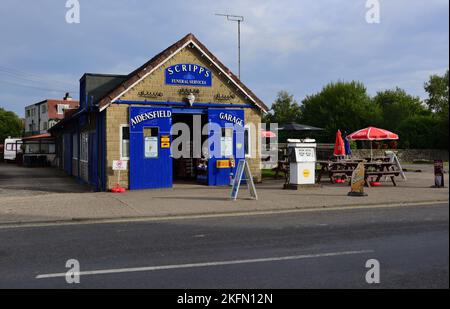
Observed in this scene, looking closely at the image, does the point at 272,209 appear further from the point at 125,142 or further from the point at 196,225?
the point at 125,142

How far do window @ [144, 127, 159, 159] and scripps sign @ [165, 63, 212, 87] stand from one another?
1987 millimetres

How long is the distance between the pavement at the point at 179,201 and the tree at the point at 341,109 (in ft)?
131

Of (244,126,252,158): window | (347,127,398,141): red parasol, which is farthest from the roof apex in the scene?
(347,127,398,141): red parasol

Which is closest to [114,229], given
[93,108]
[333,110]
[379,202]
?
[379,202]

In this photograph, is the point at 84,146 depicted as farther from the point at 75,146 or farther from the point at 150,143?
the point at 150,143

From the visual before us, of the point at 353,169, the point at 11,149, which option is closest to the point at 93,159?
the point at 353,169

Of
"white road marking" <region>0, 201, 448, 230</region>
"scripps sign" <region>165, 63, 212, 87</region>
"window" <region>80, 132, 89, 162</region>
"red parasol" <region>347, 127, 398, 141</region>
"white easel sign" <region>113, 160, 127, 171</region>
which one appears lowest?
"white road marking" <region>0, 201, 448, 230</region>

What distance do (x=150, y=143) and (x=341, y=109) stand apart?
45955 mm

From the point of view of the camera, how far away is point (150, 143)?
17656mm

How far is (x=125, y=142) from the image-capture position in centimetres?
1739

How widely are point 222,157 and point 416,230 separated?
35.6 ft

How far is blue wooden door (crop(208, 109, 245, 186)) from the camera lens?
18.8 m

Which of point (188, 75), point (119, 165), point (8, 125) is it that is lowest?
point (119, 165)

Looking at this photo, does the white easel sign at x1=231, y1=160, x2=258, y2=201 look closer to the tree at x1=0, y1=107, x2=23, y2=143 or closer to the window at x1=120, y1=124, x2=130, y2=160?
the window at x1=120, y1=124, x2=130, y2=160
